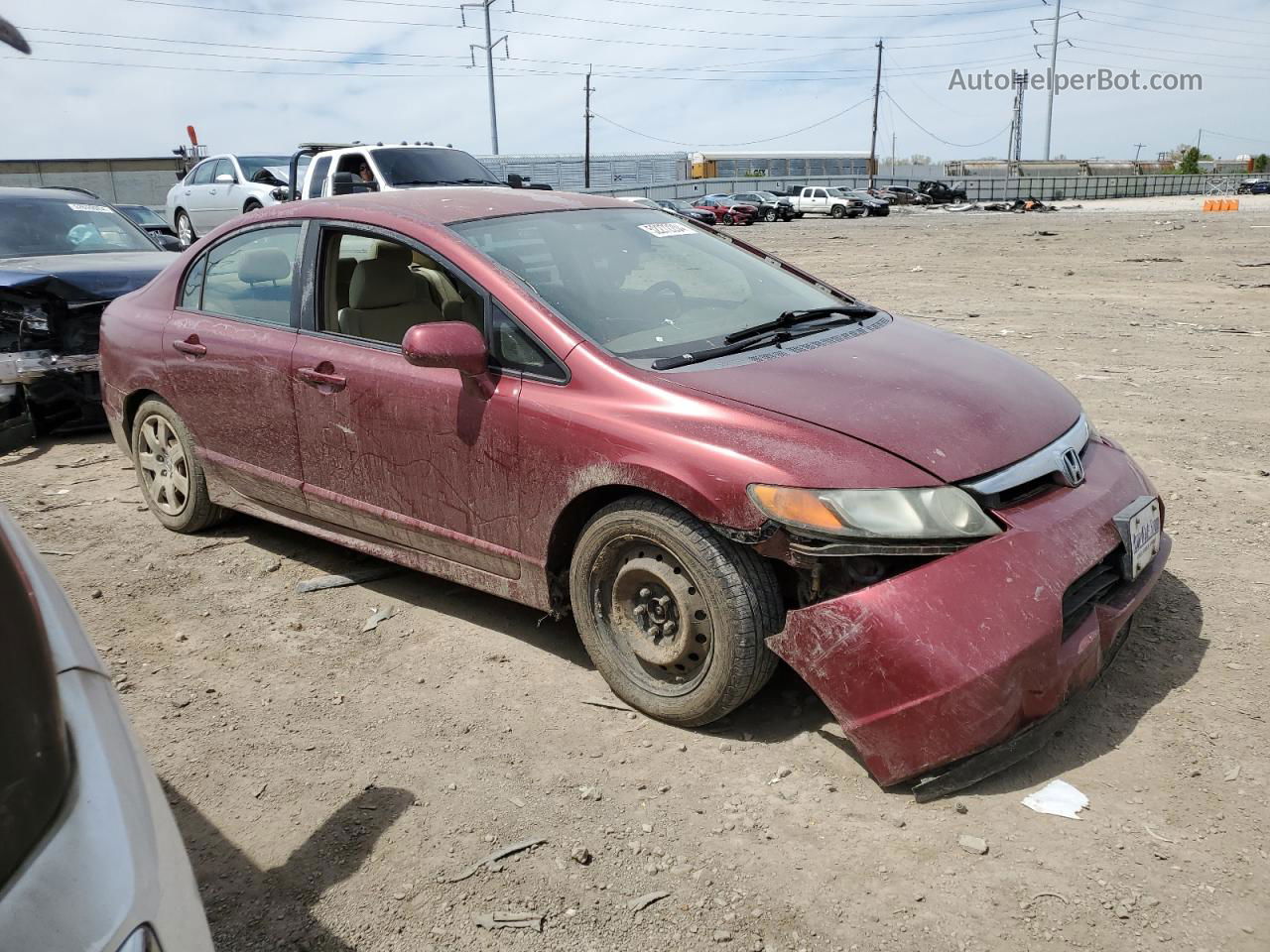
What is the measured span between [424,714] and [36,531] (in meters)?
3.14

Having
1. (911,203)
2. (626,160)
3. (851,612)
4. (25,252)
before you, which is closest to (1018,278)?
(25,252)

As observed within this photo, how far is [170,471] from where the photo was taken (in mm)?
5004

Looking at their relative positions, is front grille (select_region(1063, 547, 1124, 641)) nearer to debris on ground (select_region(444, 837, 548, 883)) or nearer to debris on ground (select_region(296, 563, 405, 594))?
debris on ground (select_region(444, 837, 548, 883))

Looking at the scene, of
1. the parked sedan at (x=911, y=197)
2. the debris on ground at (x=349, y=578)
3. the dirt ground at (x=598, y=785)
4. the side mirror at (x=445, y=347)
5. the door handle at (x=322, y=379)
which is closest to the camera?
the dirt ground at (x=598, y=785)

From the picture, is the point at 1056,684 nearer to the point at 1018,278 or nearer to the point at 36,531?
the point at 36,531

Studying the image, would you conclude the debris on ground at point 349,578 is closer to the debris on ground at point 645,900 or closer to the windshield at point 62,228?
the debris on ground at point 645,900

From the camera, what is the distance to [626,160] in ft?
243

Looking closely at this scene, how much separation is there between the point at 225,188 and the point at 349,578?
15.4m

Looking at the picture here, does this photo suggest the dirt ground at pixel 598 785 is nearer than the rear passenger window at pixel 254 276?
Yes

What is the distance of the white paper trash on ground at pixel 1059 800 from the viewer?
275cm

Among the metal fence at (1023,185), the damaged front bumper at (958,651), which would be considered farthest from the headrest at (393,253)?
the metal fence at (1023,185)

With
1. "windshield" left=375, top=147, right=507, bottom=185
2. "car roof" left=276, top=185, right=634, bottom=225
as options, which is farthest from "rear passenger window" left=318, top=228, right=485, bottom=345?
"windshield" left=375, top=147, right=507, bottom=185

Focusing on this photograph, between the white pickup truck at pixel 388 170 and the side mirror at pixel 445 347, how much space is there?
9.34m

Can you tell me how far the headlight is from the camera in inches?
108
